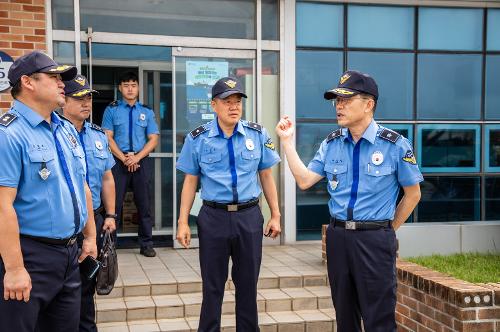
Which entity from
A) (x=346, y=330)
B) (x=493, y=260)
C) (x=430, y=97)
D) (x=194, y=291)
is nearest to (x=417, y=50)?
(x=430, y=97)

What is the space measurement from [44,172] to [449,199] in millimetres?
6218

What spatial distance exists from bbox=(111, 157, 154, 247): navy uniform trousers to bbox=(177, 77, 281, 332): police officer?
2.22m

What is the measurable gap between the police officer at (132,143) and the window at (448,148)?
3649mm

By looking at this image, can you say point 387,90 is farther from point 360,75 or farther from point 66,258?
point 66,258

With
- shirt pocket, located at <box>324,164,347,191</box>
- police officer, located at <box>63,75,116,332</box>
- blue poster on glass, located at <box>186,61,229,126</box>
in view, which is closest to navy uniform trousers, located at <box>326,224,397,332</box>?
shirt pocket, located at <box>324,164,347,191</box>

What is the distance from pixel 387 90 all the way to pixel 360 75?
4.25 metres

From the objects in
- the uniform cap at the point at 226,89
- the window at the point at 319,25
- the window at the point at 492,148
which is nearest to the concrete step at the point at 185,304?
the uniform cap at the point at 226,89

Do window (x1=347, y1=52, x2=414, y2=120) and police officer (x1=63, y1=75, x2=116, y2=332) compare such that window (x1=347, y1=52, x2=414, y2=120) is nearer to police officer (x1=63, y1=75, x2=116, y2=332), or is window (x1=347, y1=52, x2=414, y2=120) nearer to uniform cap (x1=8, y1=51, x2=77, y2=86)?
police officer (x1=63, y1=75, x2=116, y2=332)

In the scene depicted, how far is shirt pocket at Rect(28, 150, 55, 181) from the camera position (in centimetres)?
270

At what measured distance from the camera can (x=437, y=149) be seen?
7570mm

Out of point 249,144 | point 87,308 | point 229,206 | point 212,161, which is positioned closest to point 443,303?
point 229,206

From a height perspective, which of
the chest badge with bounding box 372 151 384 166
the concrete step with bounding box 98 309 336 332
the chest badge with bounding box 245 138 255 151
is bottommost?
the concrete step with bounding box 98 309 336 332

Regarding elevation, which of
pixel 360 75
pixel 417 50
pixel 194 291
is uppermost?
pixel 417 50

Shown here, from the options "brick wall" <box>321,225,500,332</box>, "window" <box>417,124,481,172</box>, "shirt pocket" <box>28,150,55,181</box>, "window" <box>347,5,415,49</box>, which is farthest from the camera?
"window" <box>417,124,481,172</box>
